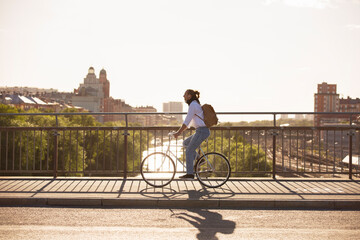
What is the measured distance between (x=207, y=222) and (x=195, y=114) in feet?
10.3

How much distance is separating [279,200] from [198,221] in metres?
1.78

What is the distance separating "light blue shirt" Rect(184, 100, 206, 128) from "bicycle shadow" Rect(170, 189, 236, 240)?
229cm

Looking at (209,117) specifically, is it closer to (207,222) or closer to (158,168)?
(158,168)

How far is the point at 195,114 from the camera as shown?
9.22 meters

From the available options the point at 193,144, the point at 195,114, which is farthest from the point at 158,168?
the point at 195,114

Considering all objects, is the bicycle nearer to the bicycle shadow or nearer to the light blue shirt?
the light blue shirt

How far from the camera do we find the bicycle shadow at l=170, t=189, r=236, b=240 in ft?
19.1

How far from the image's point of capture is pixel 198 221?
654cm

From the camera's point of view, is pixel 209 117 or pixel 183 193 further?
pixel 209 117

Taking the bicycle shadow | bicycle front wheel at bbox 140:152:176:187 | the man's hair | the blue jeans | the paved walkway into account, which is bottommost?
the bicycle shadow

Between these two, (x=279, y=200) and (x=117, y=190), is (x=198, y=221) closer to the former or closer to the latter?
(x=279, y=200)

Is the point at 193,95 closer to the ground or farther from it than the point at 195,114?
farther from it

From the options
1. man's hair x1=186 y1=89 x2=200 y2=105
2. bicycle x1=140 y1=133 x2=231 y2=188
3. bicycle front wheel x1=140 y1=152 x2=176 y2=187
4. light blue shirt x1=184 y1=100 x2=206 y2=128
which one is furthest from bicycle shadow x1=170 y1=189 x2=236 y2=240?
man's hair x1=186 y1=89 x2=200 y2=105

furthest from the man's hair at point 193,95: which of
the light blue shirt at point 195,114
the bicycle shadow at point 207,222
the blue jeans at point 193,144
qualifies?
the bicycle shadow at point 207,222
